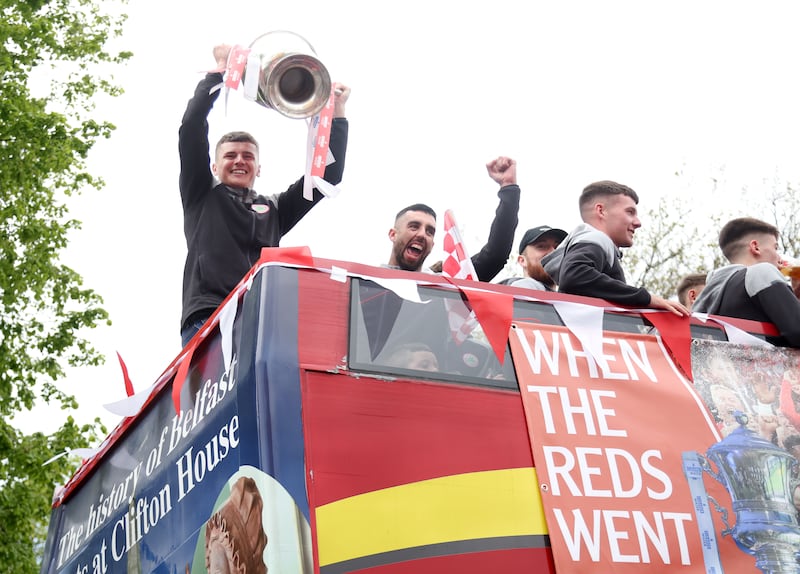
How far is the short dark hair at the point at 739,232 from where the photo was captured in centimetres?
555

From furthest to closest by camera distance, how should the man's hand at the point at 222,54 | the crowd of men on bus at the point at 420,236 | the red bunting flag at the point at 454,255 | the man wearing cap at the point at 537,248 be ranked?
the man wearing cap at the point at 537,248 → the red bunting flag at the point at 454,255 → the man's hand at the point at 222,54 → the crowd of men on bus at the point at 420,236

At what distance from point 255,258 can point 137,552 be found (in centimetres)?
146

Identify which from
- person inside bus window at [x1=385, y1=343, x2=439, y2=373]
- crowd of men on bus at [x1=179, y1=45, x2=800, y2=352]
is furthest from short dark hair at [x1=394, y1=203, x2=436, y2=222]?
person inside bus window at [x1=385, y1=343, x2=439, y2=373]

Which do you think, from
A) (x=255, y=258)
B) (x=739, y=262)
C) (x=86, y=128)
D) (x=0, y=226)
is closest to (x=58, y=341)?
(x=0, y=226)

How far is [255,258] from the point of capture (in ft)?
16.0

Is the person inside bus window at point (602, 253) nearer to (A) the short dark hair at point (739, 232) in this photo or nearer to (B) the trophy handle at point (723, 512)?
(A) the short dark hair at point (739, 232)

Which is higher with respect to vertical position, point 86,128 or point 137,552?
point 86,128

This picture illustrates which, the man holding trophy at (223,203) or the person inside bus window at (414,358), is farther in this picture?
the man holding trophy at (223,203)

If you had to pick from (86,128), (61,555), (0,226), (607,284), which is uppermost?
(86,128)

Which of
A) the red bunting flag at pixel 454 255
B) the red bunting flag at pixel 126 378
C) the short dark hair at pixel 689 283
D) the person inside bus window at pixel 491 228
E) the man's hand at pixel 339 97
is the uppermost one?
the man's hand at pixel 339 97

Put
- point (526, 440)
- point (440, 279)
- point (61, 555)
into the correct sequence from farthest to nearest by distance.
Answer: point (61, 555) < point (440, 279) < point (526, 440)

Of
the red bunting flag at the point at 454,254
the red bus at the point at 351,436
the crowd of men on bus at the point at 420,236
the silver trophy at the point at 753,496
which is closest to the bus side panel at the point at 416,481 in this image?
the red bus at the point at 351,436

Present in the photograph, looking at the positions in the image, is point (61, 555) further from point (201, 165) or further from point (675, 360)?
point (675, 360)

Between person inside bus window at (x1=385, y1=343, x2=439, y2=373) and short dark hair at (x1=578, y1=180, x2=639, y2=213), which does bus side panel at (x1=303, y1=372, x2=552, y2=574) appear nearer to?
person inside bus window at (x1=385, y1=343, x2=439, y2=373)
